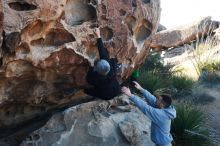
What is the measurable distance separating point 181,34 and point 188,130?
1136 cm

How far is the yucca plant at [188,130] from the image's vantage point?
9.84m

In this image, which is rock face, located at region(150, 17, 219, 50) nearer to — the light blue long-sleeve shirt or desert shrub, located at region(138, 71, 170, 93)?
desert shrub, located at region(138, 71, 170, 93)

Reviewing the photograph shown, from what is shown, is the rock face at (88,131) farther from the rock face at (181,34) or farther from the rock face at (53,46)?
the rock face at (181,34)

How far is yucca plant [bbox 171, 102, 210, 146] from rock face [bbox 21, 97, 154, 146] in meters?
1.28

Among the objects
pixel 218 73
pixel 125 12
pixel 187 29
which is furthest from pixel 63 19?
pixel 187 29

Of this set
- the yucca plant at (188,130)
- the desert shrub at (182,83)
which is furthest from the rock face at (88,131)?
the desert shrub at (182,83)

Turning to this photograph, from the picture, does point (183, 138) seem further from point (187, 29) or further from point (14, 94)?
point (187, 29)

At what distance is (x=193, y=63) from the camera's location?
15.4 metres

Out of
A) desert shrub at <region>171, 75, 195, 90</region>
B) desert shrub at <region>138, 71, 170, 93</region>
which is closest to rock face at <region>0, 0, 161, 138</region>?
desert shrub at <region>138, 71, 170, 93</region>

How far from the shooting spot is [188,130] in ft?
32.2

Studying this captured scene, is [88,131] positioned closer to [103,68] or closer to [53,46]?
[103,68]

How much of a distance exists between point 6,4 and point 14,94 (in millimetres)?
1788

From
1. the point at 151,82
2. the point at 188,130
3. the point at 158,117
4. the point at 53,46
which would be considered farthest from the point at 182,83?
the point at 53,46

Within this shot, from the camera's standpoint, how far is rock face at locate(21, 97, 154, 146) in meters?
7.89
